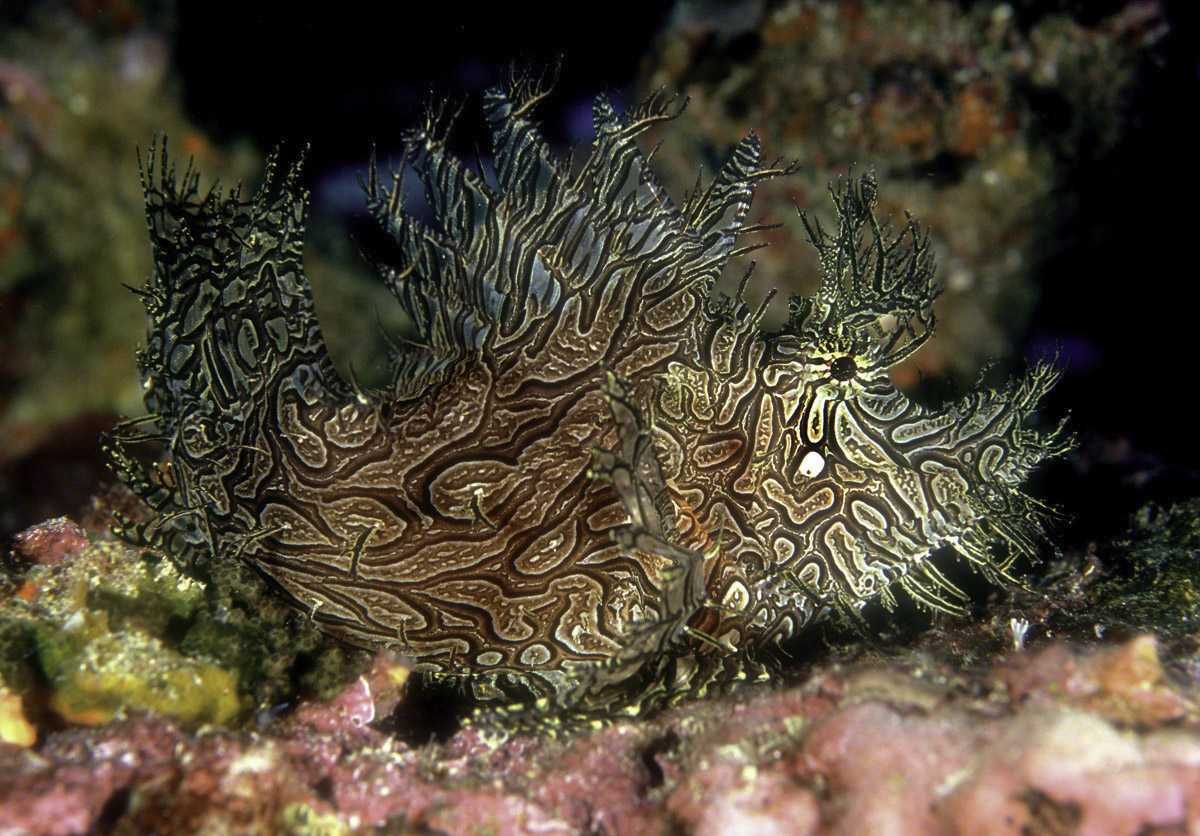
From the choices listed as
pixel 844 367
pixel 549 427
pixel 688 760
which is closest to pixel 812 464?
pixel 844 367

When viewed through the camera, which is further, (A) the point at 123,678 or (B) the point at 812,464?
(B) the point at 812,464

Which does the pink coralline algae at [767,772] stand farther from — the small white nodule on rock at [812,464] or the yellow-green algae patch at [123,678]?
the small white nodule on rock at [812,464]

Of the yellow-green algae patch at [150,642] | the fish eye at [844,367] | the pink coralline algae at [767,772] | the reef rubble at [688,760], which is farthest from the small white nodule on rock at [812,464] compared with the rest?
the yellow-green algae patch at [150,642]

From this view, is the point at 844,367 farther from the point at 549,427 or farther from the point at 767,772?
the point at 767,772

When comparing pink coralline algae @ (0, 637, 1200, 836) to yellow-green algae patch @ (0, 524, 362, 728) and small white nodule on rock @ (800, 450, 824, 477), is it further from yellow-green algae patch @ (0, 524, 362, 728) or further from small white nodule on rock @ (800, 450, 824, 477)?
small white nodule on rock @ (800, 450, 824, 477)

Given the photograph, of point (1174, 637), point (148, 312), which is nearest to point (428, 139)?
point (148, 312)

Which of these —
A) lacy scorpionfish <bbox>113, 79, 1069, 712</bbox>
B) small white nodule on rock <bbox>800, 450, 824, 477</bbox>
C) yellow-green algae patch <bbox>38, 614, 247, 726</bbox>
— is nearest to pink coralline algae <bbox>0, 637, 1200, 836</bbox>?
yellow-green algae patch <bbox>38, 614, 247, 726</bbox>
